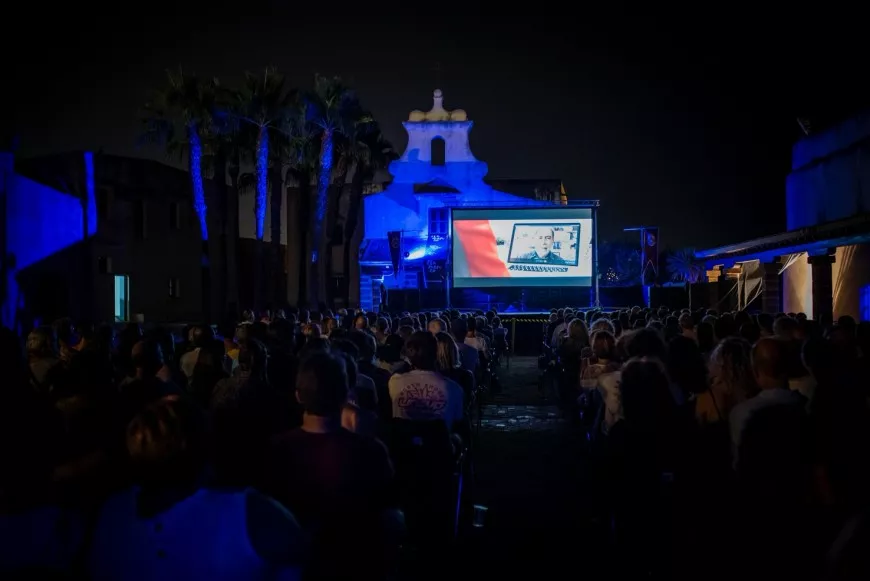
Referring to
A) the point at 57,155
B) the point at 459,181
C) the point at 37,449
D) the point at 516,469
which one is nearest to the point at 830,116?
the point at 459,181

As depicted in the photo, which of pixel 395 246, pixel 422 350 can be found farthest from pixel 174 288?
pixel 422 350

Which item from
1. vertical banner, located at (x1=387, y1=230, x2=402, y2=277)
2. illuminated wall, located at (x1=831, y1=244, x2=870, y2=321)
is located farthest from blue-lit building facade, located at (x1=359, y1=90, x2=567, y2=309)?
illuminated wall, located at (x1=831, y1=244, x2=870, y2=321)

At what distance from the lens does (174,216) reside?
35.9m

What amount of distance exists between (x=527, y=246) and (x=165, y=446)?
81.0ft

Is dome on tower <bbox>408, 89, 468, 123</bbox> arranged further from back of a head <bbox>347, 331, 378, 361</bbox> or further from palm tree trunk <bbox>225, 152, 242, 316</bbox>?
back of a head <bbox>347, 331, 378, 361</bbox>

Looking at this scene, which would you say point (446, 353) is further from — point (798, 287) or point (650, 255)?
point (650, 255)

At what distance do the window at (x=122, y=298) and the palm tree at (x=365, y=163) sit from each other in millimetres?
10609

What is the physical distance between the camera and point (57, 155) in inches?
1085

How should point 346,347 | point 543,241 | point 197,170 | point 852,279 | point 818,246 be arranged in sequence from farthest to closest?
1. point 197,170
2. point 543,241
3. point 852,279
4. point 818,246
5. point 346,347

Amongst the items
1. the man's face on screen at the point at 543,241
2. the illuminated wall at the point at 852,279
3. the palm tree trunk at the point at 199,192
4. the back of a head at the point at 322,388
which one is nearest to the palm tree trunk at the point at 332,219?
the palm tree trunk at the point at 199,192

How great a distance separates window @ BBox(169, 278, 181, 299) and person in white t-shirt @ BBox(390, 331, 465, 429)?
32.1m

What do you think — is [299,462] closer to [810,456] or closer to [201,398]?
[810,456]

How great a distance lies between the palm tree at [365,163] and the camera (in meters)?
36.6

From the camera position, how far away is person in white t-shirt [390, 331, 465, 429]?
219 inches
